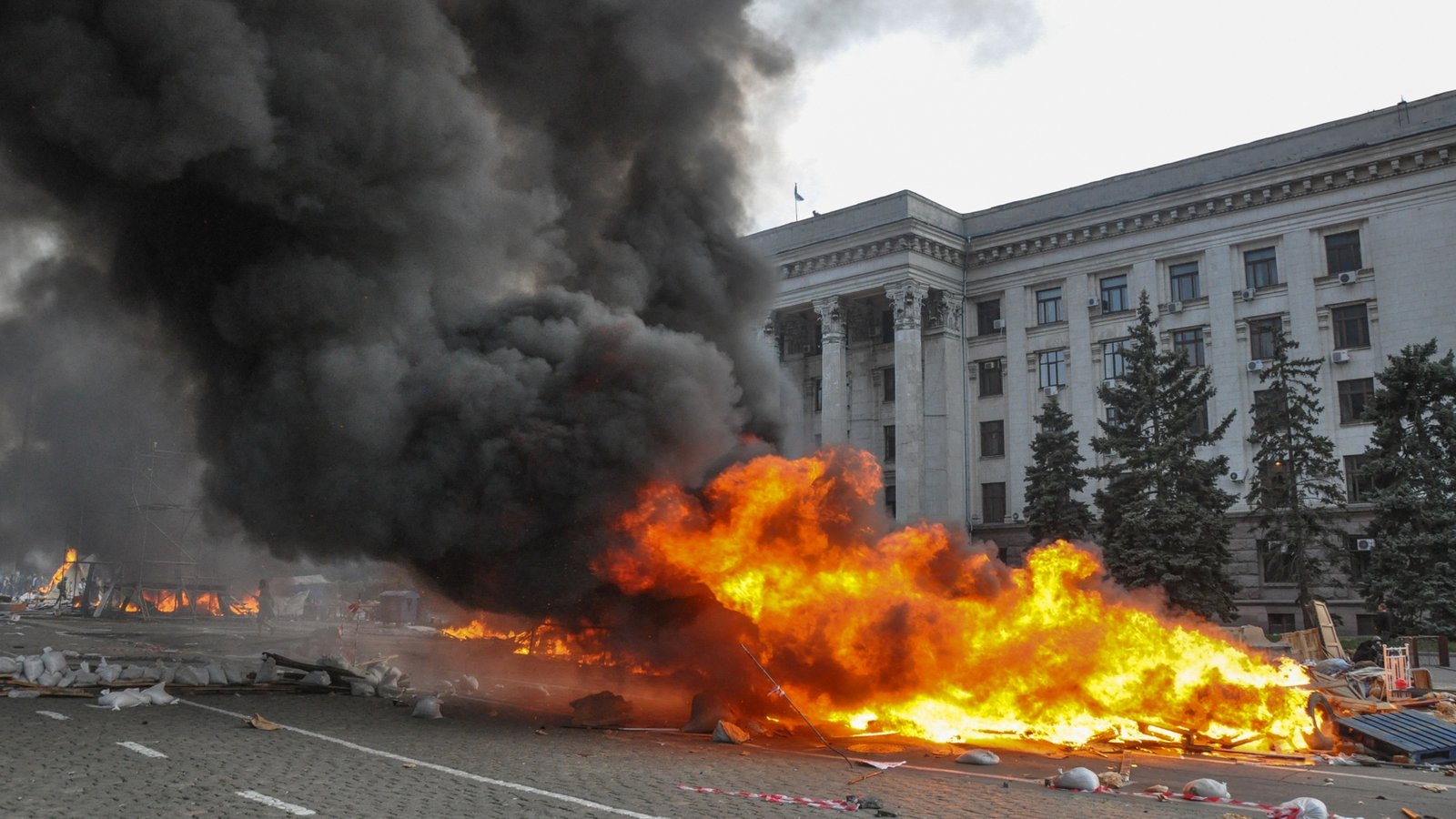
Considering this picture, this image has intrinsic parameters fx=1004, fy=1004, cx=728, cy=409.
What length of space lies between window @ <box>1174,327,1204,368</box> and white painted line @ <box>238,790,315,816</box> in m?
38.8

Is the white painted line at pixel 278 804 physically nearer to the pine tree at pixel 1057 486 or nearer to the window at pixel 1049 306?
the pine tree at pixel 1057 486

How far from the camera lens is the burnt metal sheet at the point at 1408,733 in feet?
35.8

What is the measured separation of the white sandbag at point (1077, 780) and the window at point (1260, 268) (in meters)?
35.2

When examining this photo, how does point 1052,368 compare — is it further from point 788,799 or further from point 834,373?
point 788,799

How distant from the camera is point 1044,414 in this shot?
38.0m

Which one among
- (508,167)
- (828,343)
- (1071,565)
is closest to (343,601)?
(828,343)

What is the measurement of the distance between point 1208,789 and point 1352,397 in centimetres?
3315

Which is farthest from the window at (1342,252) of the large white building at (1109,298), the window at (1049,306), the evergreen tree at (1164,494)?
the window at (1049,306)

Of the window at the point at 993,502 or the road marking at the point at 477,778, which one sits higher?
the window at the point at 993,502

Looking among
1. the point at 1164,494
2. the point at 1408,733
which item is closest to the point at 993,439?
the point at 1164,494

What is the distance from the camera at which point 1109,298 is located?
1689 inches

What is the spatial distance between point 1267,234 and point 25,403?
43.5 meters

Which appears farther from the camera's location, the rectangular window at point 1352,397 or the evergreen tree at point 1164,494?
the rectangular window at point 1352,397

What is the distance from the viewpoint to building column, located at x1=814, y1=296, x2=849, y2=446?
4659 centimetres
